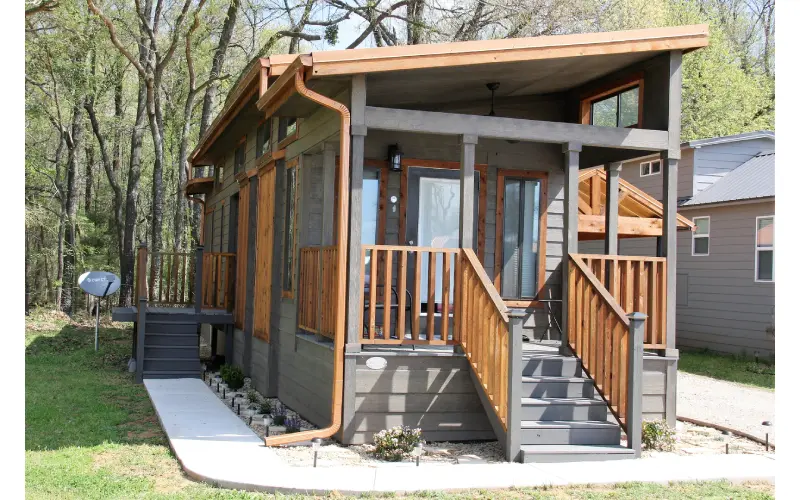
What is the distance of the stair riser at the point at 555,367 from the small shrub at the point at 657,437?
76 centimetres

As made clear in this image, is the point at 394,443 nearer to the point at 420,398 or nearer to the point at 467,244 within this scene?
the point at 420,398

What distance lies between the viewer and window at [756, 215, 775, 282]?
1530 cm

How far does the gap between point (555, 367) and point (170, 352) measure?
21.5 feet

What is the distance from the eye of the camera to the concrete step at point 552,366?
7234 millimetres

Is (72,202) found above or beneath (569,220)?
above

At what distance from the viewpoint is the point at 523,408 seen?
669cm

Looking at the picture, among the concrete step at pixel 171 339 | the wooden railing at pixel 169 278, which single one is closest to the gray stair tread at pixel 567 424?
the concrete step at pixel 171 339

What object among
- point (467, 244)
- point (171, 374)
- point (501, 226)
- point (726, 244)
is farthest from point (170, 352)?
point (726, 244)

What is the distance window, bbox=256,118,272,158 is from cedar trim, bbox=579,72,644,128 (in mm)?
4105

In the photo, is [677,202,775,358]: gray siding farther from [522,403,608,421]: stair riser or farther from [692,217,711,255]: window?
[522,403,608,421]: stair riser

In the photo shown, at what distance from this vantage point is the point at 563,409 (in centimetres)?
675
